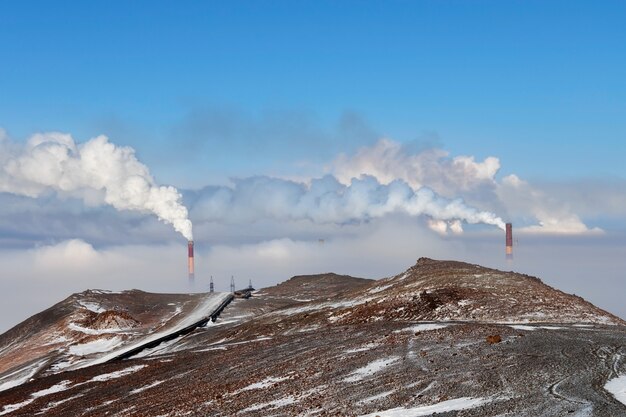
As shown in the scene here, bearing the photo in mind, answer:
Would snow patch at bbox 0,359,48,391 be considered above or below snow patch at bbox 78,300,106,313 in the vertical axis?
below

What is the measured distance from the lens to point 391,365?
42.3 m

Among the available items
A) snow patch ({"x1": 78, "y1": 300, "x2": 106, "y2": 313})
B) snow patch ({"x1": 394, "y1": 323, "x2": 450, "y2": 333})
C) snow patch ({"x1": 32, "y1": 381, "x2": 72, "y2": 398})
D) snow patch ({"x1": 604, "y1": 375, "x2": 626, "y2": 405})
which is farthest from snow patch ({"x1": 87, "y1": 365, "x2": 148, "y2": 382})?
snow patch ({"x1": 78, "y1": 300, "x2": 106, "y2": 313})

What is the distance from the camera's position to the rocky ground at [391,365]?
3381 cm

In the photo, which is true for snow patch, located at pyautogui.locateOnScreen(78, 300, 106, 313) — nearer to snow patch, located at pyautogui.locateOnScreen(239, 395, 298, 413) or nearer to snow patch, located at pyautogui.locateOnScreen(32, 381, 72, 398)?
snow patch, located at pyautogui.locateOnScreen(32, 381, 72, 398)

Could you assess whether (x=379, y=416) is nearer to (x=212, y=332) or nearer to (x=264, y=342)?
(x=264, y=342)

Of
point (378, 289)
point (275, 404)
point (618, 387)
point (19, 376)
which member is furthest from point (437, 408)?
point (378, 289)

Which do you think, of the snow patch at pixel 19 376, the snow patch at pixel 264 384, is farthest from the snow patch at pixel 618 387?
the snow patch at pixel 19 376

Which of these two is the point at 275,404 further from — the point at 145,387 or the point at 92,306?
the point at 92,306

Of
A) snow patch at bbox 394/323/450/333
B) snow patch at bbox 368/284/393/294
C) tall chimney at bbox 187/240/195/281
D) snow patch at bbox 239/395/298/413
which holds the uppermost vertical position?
tall chimney at bbox 187/240/195/281

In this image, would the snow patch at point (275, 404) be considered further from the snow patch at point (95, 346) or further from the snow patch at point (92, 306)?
the snow patch at point (92, 306)

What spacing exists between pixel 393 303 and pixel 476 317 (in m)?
10.2

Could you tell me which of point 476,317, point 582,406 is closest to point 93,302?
point 476,317

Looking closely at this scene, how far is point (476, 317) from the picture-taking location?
207 ft

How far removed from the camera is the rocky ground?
111 ft
